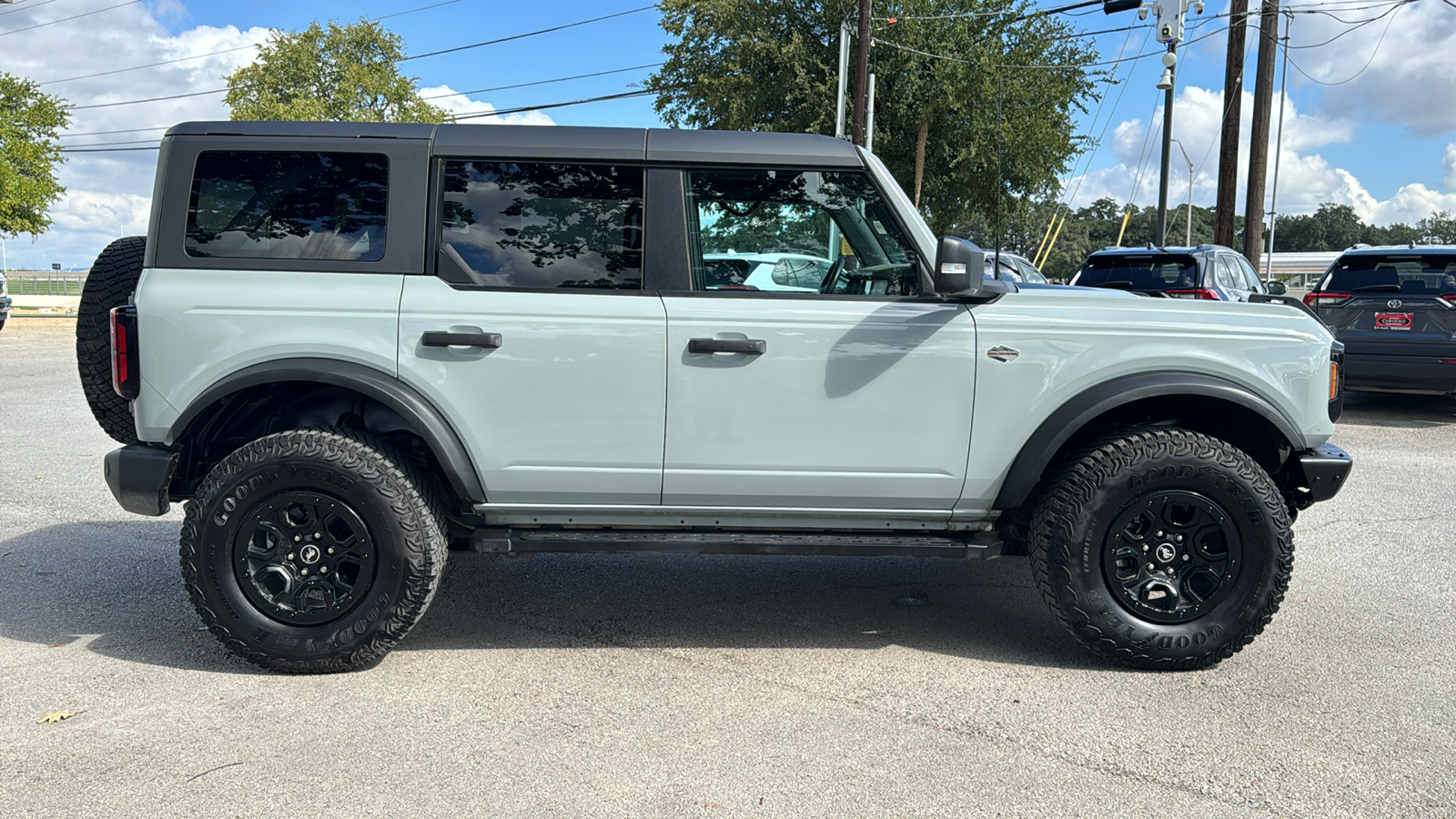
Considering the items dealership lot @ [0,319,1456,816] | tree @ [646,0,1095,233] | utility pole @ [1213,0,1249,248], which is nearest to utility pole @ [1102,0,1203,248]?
utility pole @ [1213,0,1249,248]

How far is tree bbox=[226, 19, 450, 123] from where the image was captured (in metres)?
49.8

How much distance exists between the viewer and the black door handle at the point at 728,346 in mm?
Result: 3674

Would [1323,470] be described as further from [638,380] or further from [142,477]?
[142,477]

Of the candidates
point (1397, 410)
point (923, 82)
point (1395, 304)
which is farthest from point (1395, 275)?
point (923, 82)

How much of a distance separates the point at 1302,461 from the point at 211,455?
165 inches

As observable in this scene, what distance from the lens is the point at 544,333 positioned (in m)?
3.69

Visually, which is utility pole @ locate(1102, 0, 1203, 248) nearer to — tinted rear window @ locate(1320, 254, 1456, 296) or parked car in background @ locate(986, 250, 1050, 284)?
parked car in background @ locate(986, 250, 1050, 284)

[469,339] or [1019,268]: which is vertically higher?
[1019,268]

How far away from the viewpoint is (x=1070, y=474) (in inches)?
149

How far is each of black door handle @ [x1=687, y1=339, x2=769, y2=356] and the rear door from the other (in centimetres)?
885

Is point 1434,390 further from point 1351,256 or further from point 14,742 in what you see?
point 14,742

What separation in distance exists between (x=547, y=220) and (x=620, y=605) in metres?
1.77

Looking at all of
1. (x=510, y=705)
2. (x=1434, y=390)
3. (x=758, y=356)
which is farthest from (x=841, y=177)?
(x=1434, y=390)

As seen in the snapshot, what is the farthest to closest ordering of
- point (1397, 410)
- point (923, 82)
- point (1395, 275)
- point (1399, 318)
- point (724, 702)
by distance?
point (923, 82)
point (1397, 410)
point (1395, 275)
point (1399, 318)
point (724, 702)
